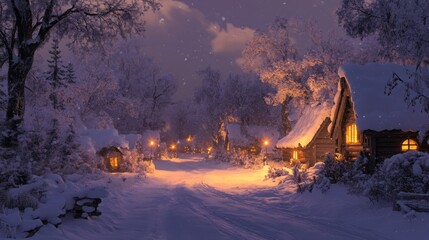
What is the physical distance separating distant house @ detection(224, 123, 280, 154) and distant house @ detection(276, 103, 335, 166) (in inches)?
1097

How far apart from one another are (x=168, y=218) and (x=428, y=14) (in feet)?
32.4

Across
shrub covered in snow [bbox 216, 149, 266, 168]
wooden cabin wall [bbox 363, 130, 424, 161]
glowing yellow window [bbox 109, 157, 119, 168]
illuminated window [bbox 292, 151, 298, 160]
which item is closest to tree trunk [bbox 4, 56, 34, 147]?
wooden cabin wall [bbox 363, 130, 424, 161]

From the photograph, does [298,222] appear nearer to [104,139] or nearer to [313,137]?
[313,137]

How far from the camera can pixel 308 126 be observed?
1239 inches

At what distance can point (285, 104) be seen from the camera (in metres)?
42.6

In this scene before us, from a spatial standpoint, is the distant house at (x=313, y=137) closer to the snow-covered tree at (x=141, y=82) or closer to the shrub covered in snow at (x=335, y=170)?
the shrub covered in snow at (x=335, y=170)

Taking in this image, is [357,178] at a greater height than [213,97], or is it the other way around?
[213,97]

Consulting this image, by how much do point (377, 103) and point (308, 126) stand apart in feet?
39.8

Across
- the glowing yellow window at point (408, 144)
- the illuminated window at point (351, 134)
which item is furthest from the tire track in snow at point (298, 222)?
the illuminated window at point (351, 134)

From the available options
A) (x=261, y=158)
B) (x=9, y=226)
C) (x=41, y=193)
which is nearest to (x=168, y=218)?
(x=41, y=193)

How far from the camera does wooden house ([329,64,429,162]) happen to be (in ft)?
60.5

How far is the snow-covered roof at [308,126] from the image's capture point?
29484mm

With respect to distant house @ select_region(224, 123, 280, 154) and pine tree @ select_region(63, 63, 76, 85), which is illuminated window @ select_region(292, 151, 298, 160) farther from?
pine tree @ select_region(63, 63, 76, 85)

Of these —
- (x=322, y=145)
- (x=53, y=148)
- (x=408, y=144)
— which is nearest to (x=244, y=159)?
(x=322, y=145)
